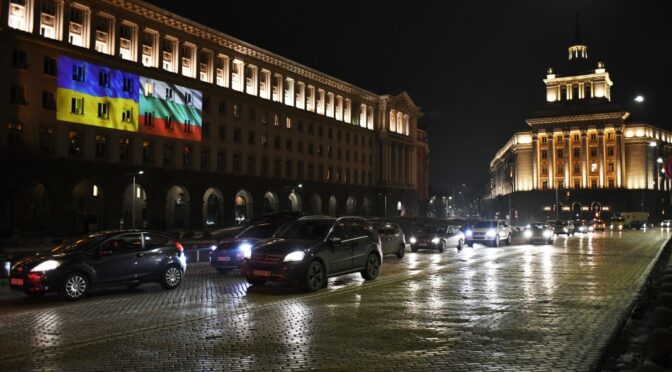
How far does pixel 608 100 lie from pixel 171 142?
102m

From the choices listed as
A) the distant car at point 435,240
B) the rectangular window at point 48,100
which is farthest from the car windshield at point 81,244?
the rectangular window at point 48,100

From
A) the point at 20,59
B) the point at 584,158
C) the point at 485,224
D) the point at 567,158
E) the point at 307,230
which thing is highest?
the point at 20,59

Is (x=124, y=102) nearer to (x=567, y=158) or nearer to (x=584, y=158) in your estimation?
(x=584, y=158)

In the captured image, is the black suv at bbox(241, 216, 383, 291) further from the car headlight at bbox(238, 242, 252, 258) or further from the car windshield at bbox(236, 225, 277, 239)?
the car windshield at bbox(236, 225, 277, 239)

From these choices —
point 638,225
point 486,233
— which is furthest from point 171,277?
point 638,225

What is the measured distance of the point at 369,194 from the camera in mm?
96250

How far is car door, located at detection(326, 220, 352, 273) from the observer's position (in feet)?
52.3

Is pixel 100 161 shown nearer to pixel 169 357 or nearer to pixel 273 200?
pixel 273 200

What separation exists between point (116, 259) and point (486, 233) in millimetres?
27773

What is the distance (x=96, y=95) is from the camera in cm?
5103

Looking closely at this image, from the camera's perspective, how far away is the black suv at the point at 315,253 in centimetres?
1495

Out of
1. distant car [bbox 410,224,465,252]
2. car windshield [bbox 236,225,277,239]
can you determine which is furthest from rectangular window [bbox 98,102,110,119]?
car windshield [bbox 236,225,277,239]

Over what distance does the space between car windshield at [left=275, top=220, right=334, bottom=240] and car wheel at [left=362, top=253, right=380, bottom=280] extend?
6.32ft

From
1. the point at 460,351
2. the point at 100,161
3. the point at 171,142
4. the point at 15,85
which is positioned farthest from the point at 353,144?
the point at 460,351
